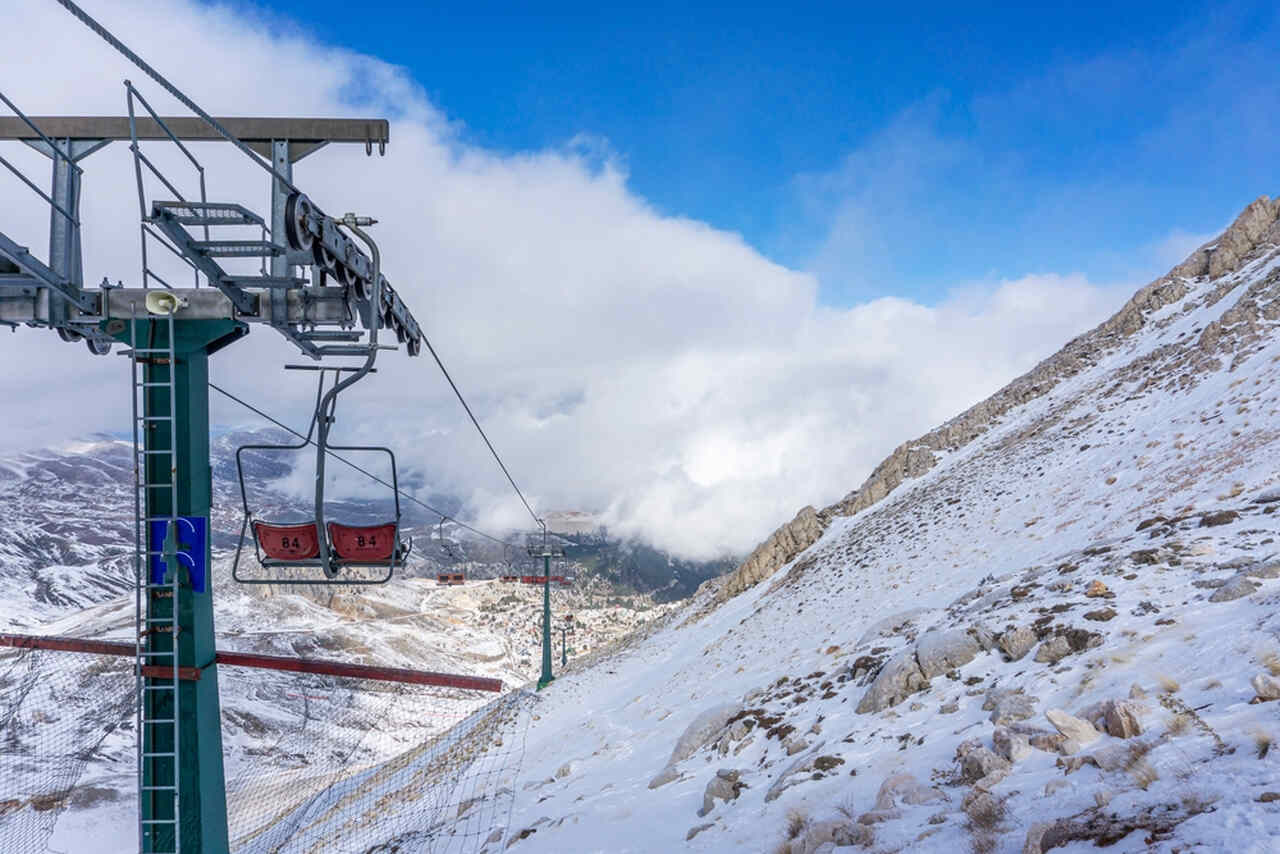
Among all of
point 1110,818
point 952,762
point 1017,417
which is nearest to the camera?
point 1110,818

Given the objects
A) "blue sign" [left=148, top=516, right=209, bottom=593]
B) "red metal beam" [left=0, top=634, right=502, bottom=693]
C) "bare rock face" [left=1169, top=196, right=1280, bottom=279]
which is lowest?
"red metal beam" [left=0, top=634, right=502, bottom=693]

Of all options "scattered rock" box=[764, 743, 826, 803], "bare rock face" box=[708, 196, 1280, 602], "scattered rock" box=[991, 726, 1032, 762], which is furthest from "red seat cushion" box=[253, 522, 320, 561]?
"bare rock face" box=[708, 196, 1280, 602]

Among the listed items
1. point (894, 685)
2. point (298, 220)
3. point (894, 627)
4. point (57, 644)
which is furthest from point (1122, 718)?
point (57, 644)

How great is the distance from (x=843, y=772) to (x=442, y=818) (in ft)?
26.1

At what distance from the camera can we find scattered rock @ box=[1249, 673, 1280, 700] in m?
5.26

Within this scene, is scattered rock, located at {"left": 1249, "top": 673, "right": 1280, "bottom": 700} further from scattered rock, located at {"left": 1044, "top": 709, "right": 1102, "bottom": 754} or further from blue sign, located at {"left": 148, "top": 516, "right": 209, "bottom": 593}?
blue sign, located at {"left": 148, "top": 516, "right": 209, "bottom": 593}

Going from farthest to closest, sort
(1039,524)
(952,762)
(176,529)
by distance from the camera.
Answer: (1039,524) → (176,529) → (952,762)

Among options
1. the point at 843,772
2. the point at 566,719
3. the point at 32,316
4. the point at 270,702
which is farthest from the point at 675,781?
the point at 270,702

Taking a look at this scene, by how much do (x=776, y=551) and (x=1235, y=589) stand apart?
31338mm

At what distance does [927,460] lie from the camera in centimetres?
3909

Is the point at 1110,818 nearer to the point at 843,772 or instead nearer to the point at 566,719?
the point at 843,772

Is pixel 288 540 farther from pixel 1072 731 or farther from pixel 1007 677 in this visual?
pixel 1007 677

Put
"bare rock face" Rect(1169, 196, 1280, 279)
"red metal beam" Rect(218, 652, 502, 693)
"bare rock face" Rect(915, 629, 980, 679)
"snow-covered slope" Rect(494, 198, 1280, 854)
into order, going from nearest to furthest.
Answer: "snow-covered slope" Rect(494, 198, 1280, 854), "red metal beam" Rect(218, 652, 502, 693), "bare rock face" Rect(915, 629, 980, 679), "bare rock face" Rect(1169, 196, 1280, 279)

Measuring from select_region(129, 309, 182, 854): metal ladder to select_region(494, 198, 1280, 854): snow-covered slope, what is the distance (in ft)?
14.3
